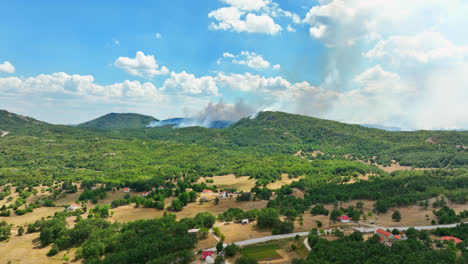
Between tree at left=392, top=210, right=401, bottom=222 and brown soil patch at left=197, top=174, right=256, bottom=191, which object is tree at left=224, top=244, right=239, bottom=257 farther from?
brown soil patch at left=197, top=174, right=256, bottom=191

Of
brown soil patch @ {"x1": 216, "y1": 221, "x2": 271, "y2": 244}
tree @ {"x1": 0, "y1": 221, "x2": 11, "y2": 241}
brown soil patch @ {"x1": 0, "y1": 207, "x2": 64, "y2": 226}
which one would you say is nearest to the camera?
brown soil patch @ {"x1": 216, "y1": 221, "x2": 271, "y2": 244}

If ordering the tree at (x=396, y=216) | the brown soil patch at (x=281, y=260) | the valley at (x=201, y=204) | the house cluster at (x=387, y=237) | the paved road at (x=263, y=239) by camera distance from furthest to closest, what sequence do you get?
the tree at (x=396, y=216) → the valley at (x=201, y=204) → the paved road at (x=263, y=239) → the house cluster at (x=387, y=237) → the brown soil patch at (x=281, y=260)

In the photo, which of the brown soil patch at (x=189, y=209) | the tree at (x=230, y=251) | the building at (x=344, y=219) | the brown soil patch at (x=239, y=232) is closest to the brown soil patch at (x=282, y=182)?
the brown soil patch at (x=189, y=209)

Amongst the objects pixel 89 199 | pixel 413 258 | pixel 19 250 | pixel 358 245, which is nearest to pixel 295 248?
pixel 358 245

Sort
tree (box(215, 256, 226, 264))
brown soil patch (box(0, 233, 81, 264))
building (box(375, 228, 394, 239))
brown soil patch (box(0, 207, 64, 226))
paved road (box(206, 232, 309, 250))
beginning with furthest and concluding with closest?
brown soil patch (box(0, 207, 64, 226))
paved road (box(206, 232, 309, 250))
building (box(375, 228, 394, 239))
brown soil patch (box(0, 233, 81, 264))
tree (box(215, 256, 226, 264))

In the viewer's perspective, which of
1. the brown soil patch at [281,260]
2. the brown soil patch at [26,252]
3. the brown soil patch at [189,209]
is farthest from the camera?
the brown soil patch at [189,209]

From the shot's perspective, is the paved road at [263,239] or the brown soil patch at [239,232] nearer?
the paved road at [263,239]

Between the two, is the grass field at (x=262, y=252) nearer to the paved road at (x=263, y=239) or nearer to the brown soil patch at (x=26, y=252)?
Answer: the paved road at (x=263, y=239)

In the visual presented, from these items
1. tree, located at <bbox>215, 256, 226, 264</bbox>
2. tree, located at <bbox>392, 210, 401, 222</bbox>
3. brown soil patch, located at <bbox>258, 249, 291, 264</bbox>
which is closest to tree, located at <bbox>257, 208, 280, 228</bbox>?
brown soil patch, located at <bbox>258, 249, 291, 264</bbox>

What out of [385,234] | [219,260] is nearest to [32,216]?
[219,260]

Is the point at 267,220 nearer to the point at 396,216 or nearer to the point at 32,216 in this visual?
the point at 396,216
